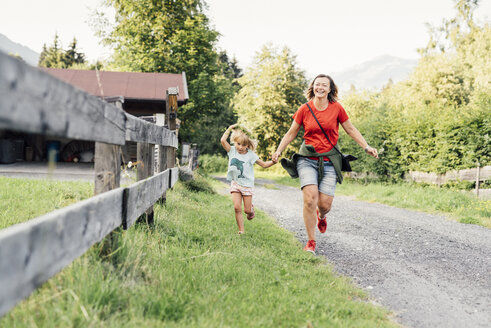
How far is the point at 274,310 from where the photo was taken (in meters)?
2.77

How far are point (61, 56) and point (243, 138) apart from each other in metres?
58.0

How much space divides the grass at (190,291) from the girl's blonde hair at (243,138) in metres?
1.64

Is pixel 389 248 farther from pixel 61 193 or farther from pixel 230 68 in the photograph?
pixel 230 68

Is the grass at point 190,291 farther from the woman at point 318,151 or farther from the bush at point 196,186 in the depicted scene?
the bush at point 196,186

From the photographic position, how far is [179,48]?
2461 centimetres

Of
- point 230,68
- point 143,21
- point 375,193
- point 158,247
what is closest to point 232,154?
point 158,247

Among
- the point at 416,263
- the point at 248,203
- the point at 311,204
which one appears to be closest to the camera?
the point at 416,263

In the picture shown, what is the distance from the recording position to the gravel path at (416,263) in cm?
329

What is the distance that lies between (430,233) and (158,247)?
5.23 m

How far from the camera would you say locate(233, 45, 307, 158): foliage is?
36781 millimetres

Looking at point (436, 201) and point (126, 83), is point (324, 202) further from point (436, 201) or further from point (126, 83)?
point (126, 83)

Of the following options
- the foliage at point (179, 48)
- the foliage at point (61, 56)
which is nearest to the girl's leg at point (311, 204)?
the foliage at point (179, 48)

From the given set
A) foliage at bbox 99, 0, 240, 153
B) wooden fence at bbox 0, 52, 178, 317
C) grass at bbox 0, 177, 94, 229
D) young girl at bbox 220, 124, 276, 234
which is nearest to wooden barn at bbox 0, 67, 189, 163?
foliage at bbox 99, 0, 240, 153

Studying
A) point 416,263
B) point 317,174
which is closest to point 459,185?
point 416,263
